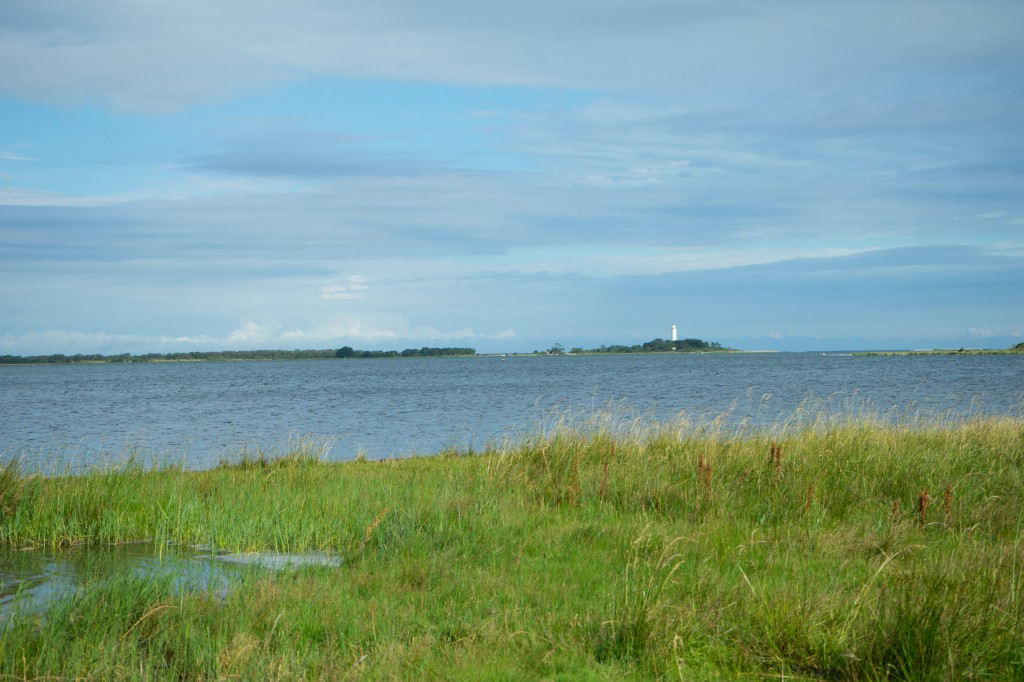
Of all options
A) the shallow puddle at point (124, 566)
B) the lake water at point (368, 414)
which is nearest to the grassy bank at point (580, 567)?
the shallow puddle at point (124, 566)

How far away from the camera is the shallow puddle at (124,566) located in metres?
7.41

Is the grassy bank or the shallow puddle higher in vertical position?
the grassy bank

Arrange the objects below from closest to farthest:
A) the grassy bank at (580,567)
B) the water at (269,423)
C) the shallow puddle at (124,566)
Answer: the grassy bank at (580,567) < the shallow puddle at (124,566) < the water at (269,423)

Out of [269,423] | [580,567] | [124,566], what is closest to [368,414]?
[269,423]

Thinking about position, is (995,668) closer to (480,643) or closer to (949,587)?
(949,587)

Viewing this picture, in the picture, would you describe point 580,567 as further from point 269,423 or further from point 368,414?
point 368,414

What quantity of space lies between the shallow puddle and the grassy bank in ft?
0.90

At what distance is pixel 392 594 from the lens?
6.90 meters

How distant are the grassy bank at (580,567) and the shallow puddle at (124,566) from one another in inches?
10.8

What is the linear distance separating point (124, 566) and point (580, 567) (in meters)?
4.87

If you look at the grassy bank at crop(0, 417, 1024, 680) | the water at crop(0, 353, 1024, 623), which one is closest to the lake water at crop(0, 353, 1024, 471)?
the water at crop(0, 353, 1024, 623)

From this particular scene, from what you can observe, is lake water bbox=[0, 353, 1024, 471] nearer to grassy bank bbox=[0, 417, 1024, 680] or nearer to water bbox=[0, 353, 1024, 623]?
water bbox=[0, 353, 1024, 623]

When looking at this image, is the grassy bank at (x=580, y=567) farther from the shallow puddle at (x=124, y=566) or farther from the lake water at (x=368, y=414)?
the lake water at (x=368, y=414)

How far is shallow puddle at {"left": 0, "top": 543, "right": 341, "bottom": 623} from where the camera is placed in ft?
24.3
